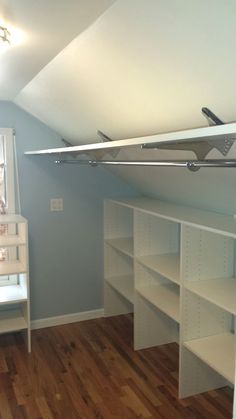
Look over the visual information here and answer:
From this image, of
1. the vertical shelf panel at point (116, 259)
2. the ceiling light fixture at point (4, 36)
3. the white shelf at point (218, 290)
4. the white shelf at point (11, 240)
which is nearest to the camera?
the ceiling light fixture at point (4, 36)

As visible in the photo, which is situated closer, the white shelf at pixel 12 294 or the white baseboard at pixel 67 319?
the white shelf at pixel 12 294

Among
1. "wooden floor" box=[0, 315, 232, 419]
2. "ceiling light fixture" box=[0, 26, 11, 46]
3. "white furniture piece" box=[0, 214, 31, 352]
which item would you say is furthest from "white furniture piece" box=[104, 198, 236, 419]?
"ceiling light fixture" box=[0, 26, 11, 46]

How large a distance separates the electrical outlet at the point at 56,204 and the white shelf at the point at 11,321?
1.02 metres

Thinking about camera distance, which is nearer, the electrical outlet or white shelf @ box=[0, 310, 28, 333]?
white shelf @ box=[0, 310, 28, 333]

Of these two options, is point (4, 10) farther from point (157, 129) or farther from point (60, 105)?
point (60, 105)

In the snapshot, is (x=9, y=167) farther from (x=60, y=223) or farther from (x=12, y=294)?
(x=12, y=294)

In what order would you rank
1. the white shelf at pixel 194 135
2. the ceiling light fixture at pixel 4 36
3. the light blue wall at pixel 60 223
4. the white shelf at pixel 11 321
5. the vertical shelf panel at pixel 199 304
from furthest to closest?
the light blue wall at pixel 60 223
the white shelf at pixel 11 321
the vertical shelf panel at pixel 199 304
the ceiling light fixture at pixel 4 36
the white shelf at pixel 194 135

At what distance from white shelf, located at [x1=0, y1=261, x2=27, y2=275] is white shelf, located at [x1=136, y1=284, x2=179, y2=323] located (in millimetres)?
1007

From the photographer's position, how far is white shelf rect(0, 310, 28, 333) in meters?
3.20

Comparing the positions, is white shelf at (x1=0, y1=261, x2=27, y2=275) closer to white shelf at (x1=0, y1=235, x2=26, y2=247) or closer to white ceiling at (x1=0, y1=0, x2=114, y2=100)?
white shelf at (x1=0, y1=235, x2=26, y2=247)

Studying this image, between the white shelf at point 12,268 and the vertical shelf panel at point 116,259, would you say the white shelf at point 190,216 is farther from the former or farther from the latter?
the white shelf at point 12,268

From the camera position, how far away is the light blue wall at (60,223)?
3.44 metres

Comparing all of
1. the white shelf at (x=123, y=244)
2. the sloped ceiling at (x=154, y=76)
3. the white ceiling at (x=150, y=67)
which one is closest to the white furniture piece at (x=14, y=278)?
the white shelf at (x=123, y=244)

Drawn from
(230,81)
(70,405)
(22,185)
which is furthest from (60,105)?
(70,405)
